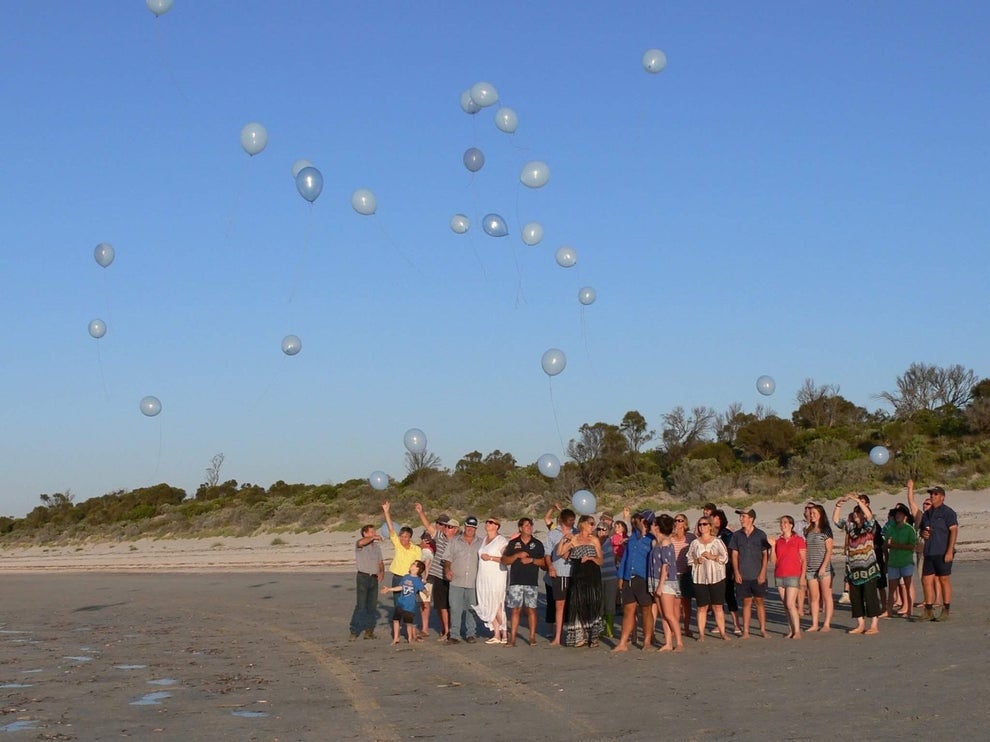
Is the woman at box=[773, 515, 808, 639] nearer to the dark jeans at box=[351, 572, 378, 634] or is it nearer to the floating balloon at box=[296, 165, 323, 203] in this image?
the dark jeans at box=[351, 572, 378, 634]

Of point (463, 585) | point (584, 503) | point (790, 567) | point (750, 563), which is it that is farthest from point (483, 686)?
point (584, 503)

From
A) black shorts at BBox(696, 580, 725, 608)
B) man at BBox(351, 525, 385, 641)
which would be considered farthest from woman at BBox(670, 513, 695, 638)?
man at BBox(351, 525, 385, 641)

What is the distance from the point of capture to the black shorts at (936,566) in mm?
13398

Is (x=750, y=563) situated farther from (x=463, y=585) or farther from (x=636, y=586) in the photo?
(x=463, y=585)

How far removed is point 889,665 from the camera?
10305 mm

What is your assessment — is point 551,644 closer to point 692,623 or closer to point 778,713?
point 692,623

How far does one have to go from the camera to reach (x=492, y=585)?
45.8 ft

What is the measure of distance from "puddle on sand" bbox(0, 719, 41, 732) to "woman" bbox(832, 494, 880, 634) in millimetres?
8225

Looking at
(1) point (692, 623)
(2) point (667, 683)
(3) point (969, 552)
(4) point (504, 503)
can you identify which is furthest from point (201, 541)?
(2) point (667, 683)

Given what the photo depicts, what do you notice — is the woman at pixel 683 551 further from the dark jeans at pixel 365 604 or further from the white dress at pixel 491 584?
the dark jeans at pixel 365 604

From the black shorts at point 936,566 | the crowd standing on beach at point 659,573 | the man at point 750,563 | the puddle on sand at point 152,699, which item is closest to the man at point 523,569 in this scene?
the crowd standing on beach at point 659,573

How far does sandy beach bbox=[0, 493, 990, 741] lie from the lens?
822 cm

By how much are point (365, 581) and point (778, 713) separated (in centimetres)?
708

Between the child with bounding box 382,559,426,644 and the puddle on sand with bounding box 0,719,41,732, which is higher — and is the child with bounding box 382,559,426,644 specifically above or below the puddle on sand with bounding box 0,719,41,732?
above
